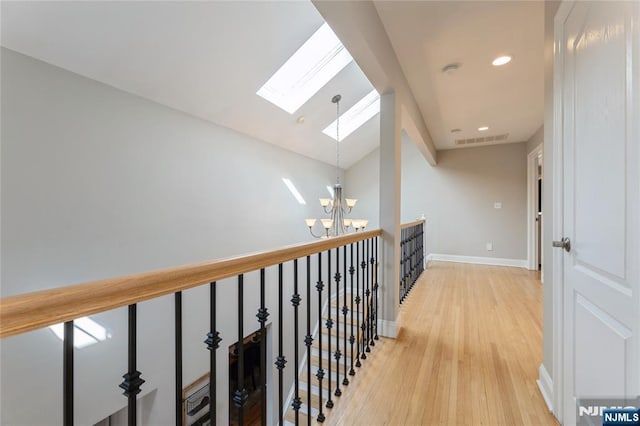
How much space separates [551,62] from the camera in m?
1.47

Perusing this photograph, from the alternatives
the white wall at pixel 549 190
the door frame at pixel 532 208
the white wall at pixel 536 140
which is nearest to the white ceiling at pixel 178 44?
the white wall at pixel 549 190

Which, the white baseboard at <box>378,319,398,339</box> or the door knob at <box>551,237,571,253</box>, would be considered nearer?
the door knob at <box>551,237,571,253</box>

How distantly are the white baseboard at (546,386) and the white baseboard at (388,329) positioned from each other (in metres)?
0.98

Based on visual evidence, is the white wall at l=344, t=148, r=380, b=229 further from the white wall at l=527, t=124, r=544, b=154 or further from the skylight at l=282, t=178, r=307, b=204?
the white wall at l=527, t=124, r=544, b=154

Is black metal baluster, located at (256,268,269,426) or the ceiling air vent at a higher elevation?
the ceiling air vent

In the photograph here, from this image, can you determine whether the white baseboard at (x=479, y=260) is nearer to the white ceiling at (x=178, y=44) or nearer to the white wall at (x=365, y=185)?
the white wall at (x=365, y=185)

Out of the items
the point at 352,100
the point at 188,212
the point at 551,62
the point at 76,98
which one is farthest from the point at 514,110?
the point at 76,98

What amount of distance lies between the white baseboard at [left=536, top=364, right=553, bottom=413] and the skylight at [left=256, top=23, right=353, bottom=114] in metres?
3.69

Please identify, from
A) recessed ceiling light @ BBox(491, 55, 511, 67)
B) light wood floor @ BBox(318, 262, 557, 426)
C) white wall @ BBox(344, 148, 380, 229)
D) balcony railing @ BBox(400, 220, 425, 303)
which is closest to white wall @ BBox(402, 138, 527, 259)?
white wall @ BBox(344, 148, 380, 229)

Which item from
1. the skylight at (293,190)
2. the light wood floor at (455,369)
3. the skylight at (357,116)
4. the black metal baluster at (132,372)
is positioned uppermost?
the skylight at (357,116)

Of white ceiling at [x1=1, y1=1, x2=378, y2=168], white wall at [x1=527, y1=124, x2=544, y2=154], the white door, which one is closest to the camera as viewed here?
the white door

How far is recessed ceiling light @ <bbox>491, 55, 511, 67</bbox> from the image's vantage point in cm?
251

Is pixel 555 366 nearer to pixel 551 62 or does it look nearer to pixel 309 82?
pixel 551 62

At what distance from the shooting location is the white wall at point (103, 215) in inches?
76.0
